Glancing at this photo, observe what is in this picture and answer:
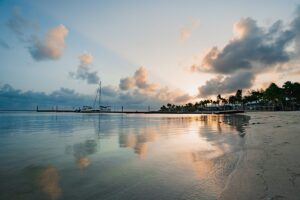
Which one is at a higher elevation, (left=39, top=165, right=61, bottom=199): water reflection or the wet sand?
the wet sand

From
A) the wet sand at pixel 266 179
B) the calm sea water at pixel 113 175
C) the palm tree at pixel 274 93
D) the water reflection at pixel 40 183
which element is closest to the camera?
the wet sand at pixel 266 179

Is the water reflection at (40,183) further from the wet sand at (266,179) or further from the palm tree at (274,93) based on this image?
the palm tree at (274,93)

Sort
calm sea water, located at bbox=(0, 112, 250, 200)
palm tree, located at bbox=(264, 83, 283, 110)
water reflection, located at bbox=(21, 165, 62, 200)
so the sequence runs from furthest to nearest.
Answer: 1. palm tree, located at bbox=(264, 83, 283, 110)
2. calm sea water, located at bbox=(0, 112, 250, 200)
3. water reflection, located at bbox=(21, 165, 62, 200)

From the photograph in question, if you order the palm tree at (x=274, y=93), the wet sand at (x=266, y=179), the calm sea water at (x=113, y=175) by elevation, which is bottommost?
the calm sea water at (x=113, y=175)

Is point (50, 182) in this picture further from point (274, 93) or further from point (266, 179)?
point (274, 93)

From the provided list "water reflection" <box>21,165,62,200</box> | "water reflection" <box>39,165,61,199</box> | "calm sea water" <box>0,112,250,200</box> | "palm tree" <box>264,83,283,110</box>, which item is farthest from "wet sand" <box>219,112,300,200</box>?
"palm tree" <box>264,83,283,110</box>

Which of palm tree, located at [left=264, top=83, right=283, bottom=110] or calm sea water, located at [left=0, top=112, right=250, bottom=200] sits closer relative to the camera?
calm sea water, located at [left=0, top=112, right=250, bottom=200]

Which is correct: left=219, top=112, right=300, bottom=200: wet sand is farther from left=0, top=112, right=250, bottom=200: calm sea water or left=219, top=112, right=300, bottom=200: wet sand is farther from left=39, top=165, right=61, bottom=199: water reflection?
left=39, top=165, right=61, bottom=199: water reflection

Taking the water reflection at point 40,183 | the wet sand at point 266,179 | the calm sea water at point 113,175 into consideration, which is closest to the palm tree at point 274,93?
the calm sea water at point 113,175

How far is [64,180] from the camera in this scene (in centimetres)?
722

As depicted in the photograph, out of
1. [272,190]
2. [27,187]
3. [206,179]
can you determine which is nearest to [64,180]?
[27,187]

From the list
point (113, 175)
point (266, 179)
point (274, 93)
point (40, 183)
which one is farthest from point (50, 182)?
point (274, 93)

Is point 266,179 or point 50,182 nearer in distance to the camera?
point 266,179

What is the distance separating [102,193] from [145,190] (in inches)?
47.4
